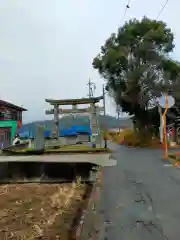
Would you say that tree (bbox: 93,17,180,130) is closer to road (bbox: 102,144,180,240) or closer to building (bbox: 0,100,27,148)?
building (bbox: 0,100,27,148)

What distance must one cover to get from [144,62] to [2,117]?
63.7 ft

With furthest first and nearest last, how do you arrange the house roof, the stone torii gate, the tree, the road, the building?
1. the house roof
2. the building
3. the tree
4. the stone torii gate
5. the road

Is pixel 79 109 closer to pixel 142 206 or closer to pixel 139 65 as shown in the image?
pixel 139 65

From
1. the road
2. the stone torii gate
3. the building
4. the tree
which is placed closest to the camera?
the road

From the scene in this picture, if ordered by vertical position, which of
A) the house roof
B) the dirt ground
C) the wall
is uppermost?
the house roof

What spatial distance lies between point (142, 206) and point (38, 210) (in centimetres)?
202

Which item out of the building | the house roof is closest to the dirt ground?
the building

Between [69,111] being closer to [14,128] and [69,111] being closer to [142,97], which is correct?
[142,97]

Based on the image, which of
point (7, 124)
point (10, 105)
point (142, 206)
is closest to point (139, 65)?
point (7, 124)

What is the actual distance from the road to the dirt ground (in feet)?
2.29

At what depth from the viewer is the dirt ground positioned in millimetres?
4980

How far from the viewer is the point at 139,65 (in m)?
30.6

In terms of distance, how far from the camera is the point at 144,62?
102ft

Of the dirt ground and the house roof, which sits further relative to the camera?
the house roof
